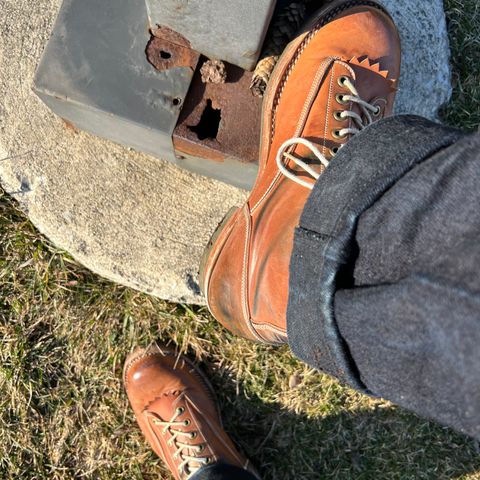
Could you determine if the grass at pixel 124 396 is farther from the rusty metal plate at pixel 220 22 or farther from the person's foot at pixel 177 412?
the rusty metal plate at pixel 220 22

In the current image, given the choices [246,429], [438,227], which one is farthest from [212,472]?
[438,227]

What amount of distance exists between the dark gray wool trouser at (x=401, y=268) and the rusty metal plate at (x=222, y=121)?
1.50ft

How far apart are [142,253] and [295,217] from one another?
66 centimetres

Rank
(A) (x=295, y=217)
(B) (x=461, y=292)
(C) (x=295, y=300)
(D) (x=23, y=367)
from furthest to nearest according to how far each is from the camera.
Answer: (D) (x=23, y=367)
(A) (x=295, y=217)
(C) (x=295, y=300)
(B) (x=461, y=292)

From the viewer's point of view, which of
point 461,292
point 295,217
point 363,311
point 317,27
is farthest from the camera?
point 317,27

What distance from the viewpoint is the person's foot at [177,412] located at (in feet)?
6.65

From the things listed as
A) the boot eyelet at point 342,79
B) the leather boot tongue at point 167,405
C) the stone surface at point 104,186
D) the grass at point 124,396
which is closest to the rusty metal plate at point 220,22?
the boot eyelet at point 342,79

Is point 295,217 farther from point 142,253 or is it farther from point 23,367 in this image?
point 23,367

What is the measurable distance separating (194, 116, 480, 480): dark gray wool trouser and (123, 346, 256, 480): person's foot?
39.7 inches

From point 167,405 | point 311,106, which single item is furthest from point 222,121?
point 167,405

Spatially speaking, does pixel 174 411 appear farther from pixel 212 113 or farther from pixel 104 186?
pixel 212 113

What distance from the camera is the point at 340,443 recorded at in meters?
2.12

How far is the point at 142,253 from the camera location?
6.23ft

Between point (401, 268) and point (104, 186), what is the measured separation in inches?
46.0
